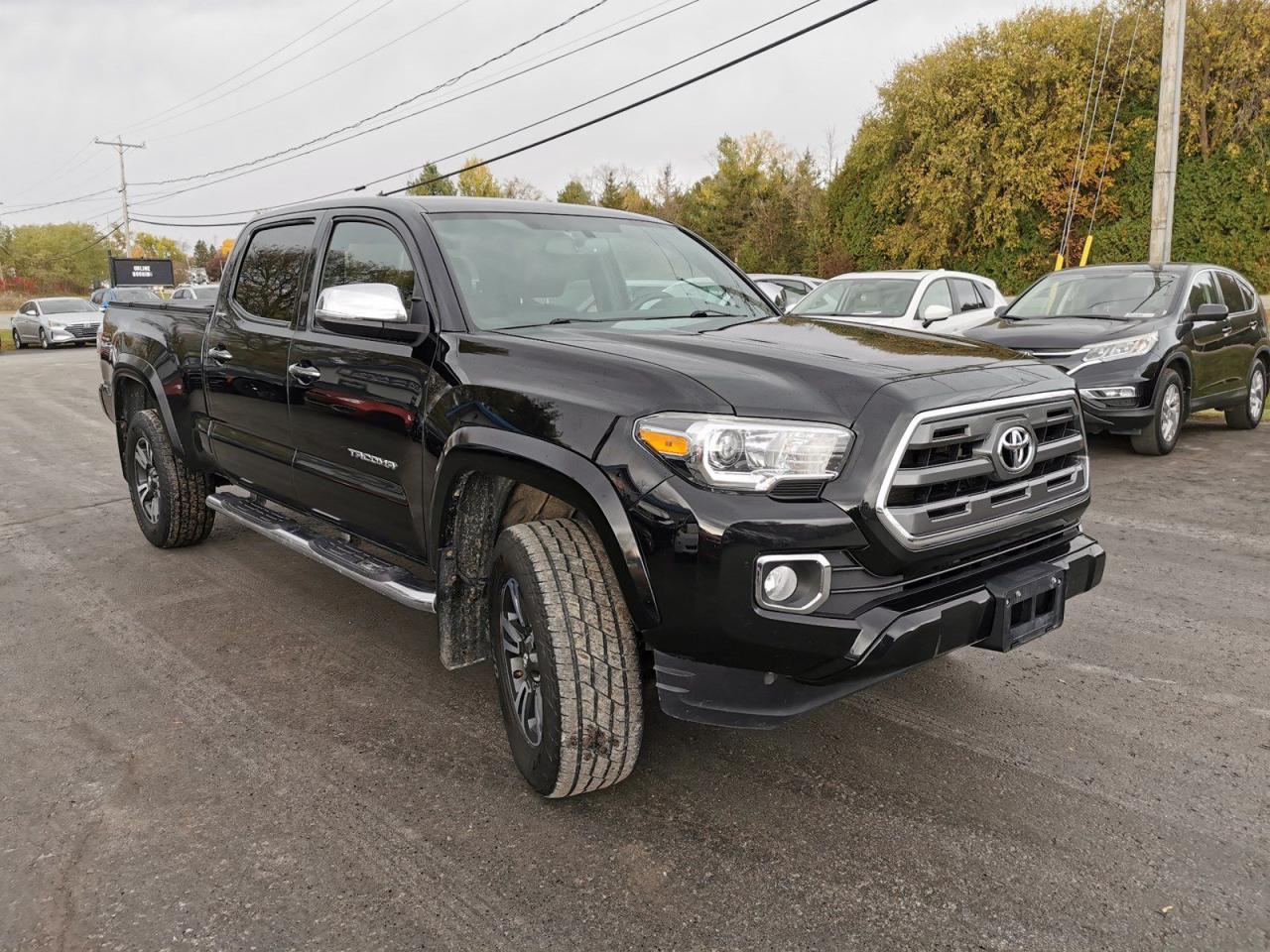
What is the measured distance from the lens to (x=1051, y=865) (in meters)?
2.60

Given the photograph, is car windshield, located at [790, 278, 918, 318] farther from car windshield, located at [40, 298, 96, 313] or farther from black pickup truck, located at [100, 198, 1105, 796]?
car windshield, located at [40, 298, 96, 313]

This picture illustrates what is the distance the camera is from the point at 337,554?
13.0ft

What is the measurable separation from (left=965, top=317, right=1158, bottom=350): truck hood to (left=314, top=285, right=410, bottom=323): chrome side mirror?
597 cm

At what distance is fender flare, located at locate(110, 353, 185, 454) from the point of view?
17.5ft

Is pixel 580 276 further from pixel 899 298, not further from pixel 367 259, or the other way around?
pixel 899 298

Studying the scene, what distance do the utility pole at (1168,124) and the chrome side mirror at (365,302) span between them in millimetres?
13098

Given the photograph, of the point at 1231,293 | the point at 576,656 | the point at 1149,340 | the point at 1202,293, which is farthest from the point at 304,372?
the point at 1231,293

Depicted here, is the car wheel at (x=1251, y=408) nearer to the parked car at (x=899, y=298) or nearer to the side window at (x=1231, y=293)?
the side window at (x=1231, y=293)

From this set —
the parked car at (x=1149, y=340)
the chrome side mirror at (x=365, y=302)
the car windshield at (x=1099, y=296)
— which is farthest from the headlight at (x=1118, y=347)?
the chrome side mirror at (x=365, y=302)

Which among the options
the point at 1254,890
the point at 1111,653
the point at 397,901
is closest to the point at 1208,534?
the point at 1111,653

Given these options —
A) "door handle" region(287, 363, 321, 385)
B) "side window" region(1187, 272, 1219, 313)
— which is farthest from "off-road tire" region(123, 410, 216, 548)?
"side window" region(1187, 272, 1219, 313)

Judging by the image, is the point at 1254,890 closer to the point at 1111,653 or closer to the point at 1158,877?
the point at 1158,877

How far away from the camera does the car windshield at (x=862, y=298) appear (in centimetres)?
1113

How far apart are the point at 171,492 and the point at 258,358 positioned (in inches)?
62.4
